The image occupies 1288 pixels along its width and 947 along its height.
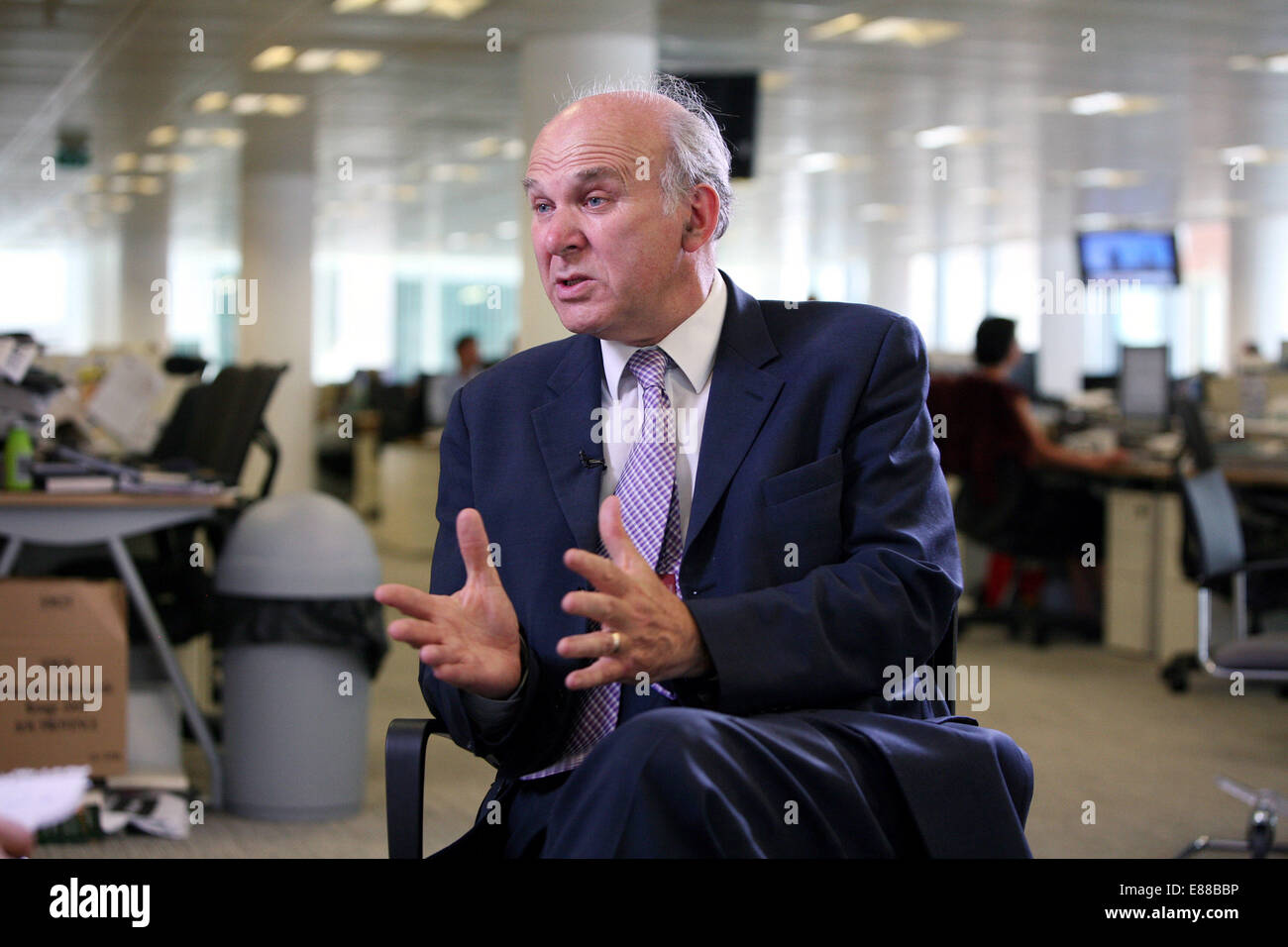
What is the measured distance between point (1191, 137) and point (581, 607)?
11803 mm

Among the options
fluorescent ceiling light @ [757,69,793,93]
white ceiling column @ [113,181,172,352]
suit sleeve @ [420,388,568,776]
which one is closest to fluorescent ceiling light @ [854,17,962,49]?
fluorescent ceiling light @ [757,69,793,93]

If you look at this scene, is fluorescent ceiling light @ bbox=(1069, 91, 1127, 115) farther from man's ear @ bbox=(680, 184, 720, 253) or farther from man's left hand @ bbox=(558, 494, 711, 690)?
man's left hand @ bbox=(558, 494, 711, 690)

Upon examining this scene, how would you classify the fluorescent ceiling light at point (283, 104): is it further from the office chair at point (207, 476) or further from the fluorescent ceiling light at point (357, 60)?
the office chair at point (207, 476)

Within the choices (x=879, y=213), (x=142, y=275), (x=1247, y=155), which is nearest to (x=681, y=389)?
(x=1247, y=155)

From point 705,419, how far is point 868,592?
0.28 meters

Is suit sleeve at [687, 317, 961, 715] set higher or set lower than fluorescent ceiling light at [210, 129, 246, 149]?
lower

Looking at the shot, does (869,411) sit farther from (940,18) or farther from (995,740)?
(940,18)

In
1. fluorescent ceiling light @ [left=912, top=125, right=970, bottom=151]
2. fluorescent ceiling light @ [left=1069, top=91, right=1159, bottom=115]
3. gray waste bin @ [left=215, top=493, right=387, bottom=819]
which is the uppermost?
fluorescent ceiling light @ [left=1069, top=91, right=1159, bottom=115]

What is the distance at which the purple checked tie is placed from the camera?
159 centimetres

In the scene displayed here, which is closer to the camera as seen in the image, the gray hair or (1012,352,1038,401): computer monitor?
the gray hair

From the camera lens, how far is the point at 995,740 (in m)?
1.49

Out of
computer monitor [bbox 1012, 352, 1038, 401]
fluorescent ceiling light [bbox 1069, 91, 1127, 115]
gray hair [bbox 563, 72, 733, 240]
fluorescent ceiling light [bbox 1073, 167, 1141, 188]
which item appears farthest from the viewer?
fluorescent ceiling light [bbox 1073, 167, 1141, 188]

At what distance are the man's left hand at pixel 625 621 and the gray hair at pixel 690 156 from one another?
43 centimetres

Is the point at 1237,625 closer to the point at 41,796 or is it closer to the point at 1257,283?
the point at 41,796
